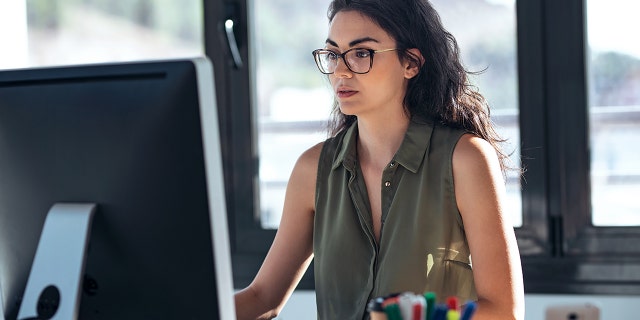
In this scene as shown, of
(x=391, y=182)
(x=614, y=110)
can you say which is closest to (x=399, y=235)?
(x=391, y=182)

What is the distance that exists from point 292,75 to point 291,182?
852 millimetres

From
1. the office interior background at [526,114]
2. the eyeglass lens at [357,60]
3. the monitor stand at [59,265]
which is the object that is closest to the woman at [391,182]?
the eyeglass lens at [357,60]

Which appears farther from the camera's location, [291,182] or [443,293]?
[291,182]

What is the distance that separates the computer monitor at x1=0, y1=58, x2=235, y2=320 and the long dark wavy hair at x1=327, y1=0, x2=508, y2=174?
2.38 ft

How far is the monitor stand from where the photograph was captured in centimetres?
110

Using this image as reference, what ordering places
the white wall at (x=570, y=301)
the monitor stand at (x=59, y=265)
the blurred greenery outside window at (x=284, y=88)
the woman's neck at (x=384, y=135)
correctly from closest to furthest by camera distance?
the monitor stand at (x=59, y=265)
the woman's neck at (x=384, y=135)
the white wall at (x=570, y=301)
the blurred greenery outside window at (x=284, y=88)

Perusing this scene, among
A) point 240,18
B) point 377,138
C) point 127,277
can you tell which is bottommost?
point 127,277

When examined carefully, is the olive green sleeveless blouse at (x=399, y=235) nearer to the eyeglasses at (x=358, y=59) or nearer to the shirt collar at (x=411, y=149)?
the shirt collar at (x=411, y=149)

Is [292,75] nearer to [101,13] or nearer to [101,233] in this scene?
[101,13]

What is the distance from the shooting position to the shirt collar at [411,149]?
1.69 metres

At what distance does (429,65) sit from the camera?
176 cm

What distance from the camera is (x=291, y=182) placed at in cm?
183

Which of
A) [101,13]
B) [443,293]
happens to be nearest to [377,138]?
[443,293]

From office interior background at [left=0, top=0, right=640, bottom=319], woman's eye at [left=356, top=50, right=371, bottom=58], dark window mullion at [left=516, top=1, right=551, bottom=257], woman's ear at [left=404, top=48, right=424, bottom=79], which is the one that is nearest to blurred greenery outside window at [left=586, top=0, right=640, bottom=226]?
office interior background at [left=0, top=0, right=640, bottom=319]
